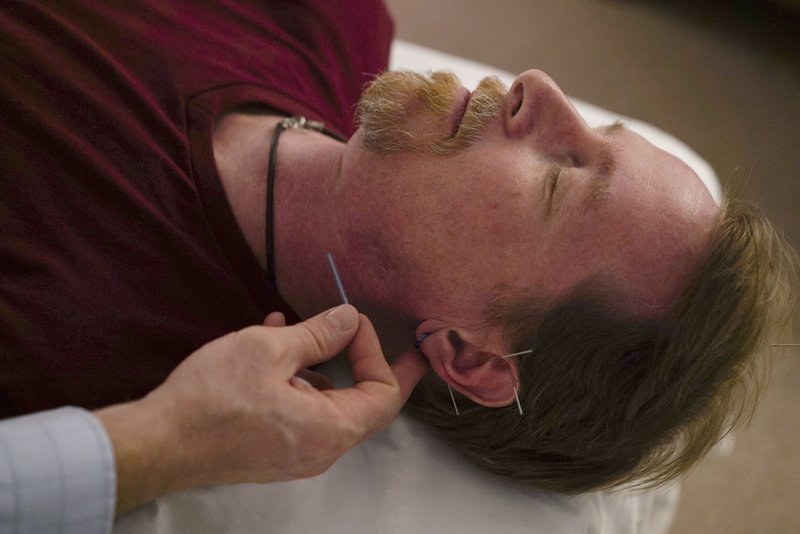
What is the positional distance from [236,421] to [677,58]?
9.17ft

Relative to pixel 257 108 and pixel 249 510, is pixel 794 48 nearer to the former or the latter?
pixel 257 108

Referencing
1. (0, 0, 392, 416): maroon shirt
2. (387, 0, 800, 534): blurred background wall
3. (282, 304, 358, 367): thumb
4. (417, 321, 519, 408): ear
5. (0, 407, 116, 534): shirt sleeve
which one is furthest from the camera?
(387, 0, 800, 534): blurred background wall

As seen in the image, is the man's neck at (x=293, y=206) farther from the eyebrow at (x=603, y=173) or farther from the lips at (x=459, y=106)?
the eyebrow at (x=603, y=173)

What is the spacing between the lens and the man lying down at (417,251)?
46.8 inches

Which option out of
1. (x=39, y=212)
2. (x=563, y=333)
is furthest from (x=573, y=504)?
(x=39, y=212)

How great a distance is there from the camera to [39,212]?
1.21 meters

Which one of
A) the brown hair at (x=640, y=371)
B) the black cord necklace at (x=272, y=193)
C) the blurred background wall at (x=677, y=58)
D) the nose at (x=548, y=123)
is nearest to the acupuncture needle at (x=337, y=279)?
the black cord necklace at (x=272, y=193)

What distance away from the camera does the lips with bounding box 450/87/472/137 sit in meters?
1.26

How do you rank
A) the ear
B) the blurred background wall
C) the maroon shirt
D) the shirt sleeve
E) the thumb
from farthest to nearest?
the blurred background wall → the ear → the maroon shirt → the thumb → the shirt sleeve

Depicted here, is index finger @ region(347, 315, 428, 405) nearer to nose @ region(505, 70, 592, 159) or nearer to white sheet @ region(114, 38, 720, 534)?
white sheet @ region(114, 38, 720, 534)

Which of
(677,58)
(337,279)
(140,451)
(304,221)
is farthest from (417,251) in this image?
(677,58)

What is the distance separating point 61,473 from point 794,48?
3308 millimetres

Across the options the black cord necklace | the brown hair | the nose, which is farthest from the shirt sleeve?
the nose

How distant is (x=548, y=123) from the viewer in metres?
1.24
